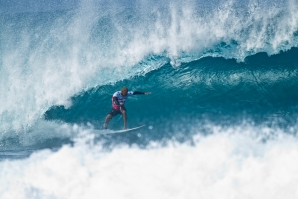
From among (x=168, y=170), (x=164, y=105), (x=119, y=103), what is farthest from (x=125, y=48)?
(x=168, y=170)

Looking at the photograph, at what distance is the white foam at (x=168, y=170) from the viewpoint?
7.41 m

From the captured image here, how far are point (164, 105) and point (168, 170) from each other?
6.89 ft

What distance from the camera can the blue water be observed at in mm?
7875

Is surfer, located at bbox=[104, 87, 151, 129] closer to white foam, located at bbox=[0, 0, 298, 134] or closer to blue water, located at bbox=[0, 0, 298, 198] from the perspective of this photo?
blue water, located at bbox=[0, 0, 298, 198]

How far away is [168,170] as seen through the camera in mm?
7883

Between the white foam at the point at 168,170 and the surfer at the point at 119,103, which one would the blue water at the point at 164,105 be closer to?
the white foam at the point at 168,170

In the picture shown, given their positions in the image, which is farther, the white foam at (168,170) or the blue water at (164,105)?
the blue water at (164,105)

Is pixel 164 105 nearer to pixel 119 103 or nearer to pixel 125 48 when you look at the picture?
pixel 119 103

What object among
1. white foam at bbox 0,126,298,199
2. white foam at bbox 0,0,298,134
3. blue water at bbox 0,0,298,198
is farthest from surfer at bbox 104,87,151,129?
white foam at bbox 0,0,298,134

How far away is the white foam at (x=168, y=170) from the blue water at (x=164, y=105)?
0.03 m

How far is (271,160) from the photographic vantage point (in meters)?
7.71

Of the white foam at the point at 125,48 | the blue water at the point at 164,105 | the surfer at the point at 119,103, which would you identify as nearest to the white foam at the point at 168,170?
the blue water at the point at 164,105

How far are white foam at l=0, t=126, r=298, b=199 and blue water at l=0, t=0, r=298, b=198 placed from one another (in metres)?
0.03

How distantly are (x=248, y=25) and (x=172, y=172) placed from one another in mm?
5489
